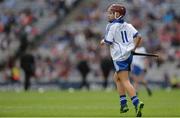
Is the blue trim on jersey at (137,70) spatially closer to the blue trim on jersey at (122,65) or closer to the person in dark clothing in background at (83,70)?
the person in dark clothing in background at (83,70)

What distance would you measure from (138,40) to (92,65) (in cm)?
2217

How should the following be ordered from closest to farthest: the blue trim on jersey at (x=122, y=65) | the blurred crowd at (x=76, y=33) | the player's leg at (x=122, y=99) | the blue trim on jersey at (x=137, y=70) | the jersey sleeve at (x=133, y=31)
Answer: the blue trim on jersey at (x=122, y=65)
the jersey sleeve at (x=133, y=31)
the player's leg at (x=122, y=99)
the blue trim on jersey at (x=137, y=70)
the blurred crowd at (x=76, y=33)

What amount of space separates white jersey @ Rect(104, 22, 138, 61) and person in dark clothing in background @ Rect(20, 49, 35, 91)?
20605mm

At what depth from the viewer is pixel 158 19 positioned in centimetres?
3884

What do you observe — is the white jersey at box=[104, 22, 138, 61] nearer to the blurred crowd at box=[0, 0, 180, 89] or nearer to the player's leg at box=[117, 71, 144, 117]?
the player's leg at box=[117, 71, 144, 117]

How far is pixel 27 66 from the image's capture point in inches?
1437

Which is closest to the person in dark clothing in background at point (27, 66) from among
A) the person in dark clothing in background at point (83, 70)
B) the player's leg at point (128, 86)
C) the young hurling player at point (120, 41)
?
the person in dark clothing in background at point (83, 70)

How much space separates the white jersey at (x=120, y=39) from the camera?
51.6ft

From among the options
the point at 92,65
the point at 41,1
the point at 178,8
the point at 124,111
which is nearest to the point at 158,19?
the point at 178,8

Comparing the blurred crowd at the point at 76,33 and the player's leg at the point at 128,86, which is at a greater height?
the player's leg at the point at 128,86

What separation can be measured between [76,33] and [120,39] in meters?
23.1

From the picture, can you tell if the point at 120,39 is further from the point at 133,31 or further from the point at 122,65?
the point at 122,65

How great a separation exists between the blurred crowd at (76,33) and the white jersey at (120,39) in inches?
817

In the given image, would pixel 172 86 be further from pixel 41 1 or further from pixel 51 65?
pixel 41 1
